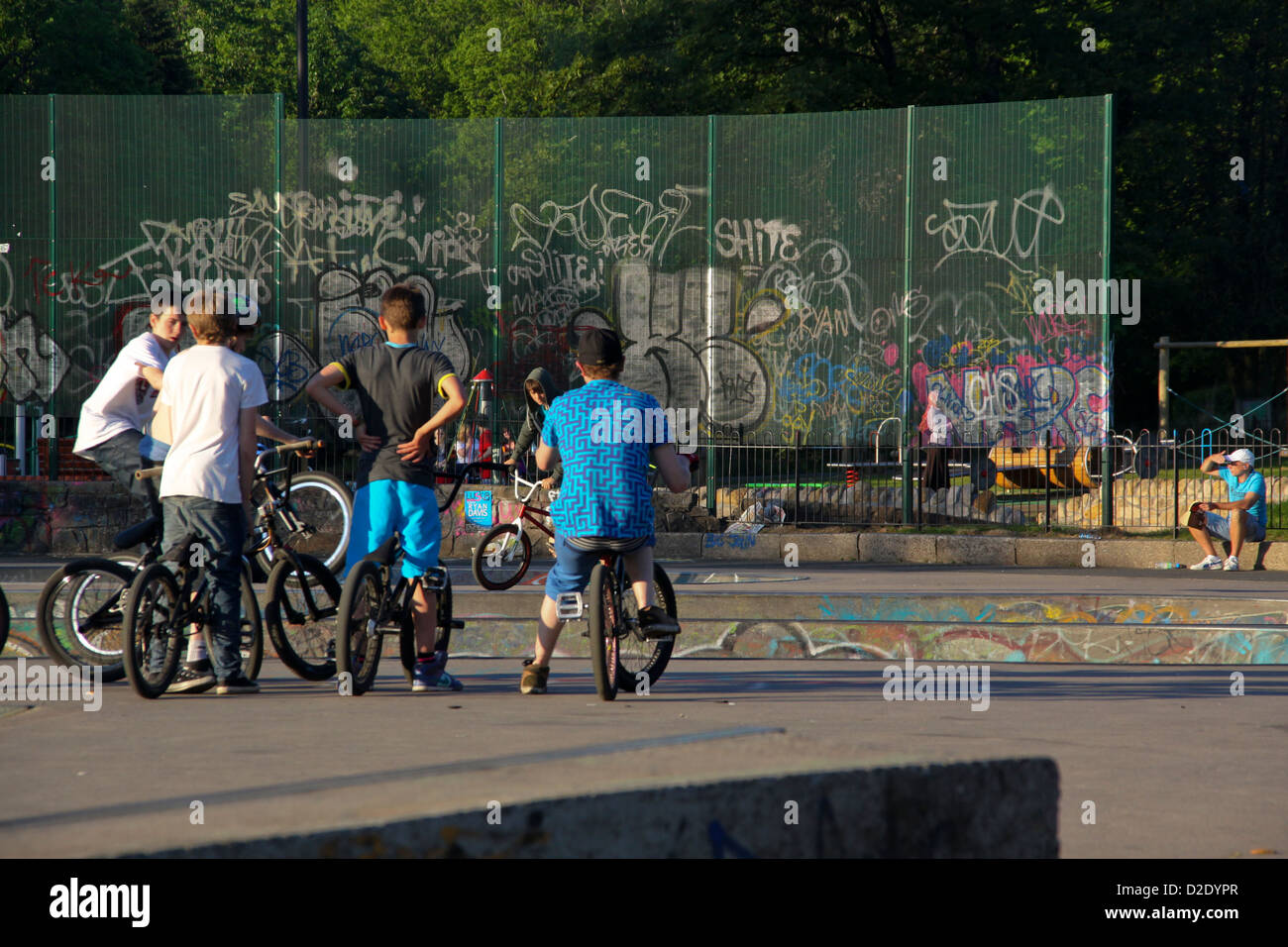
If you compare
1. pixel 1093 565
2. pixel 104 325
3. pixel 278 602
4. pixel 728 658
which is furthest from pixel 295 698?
pixel 104 325

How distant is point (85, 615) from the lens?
7012 mm

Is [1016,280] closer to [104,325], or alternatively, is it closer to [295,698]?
[104,325]

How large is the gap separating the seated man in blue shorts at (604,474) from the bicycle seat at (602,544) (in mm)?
11

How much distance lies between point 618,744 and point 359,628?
3.17 m

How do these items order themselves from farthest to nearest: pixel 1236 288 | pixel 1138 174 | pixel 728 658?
pixel 1236 288
pixel 1138 174
pixel 728 658

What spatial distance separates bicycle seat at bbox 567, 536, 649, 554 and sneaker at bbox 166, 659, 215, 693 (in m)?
1.79

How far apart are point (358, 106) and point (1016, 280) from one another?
33461 millimetres

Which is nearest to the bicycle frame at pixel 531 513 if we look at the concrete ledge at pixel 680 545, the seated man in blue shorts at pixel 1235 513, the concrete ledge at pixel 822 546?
the concrete ledge at pixel 680 545

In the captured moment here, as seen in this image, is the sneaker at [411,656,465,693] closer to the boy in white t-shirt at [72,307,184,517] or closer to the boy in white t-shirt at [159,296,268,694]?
the boy in white t-shirt at [159,296,268,694]

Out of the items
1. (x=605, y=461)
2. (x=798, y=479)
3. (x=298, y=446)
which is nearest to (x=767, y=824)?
(x=605, y=461)

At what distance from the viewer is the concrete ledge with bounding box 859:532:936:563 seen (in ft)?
58.6

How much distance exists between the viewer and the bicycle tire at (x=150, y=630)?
6457mm

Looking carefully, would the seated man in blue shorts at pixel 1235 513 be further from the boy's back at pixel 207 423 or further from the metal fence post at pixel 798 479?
the boy's back at pixel 207 423
